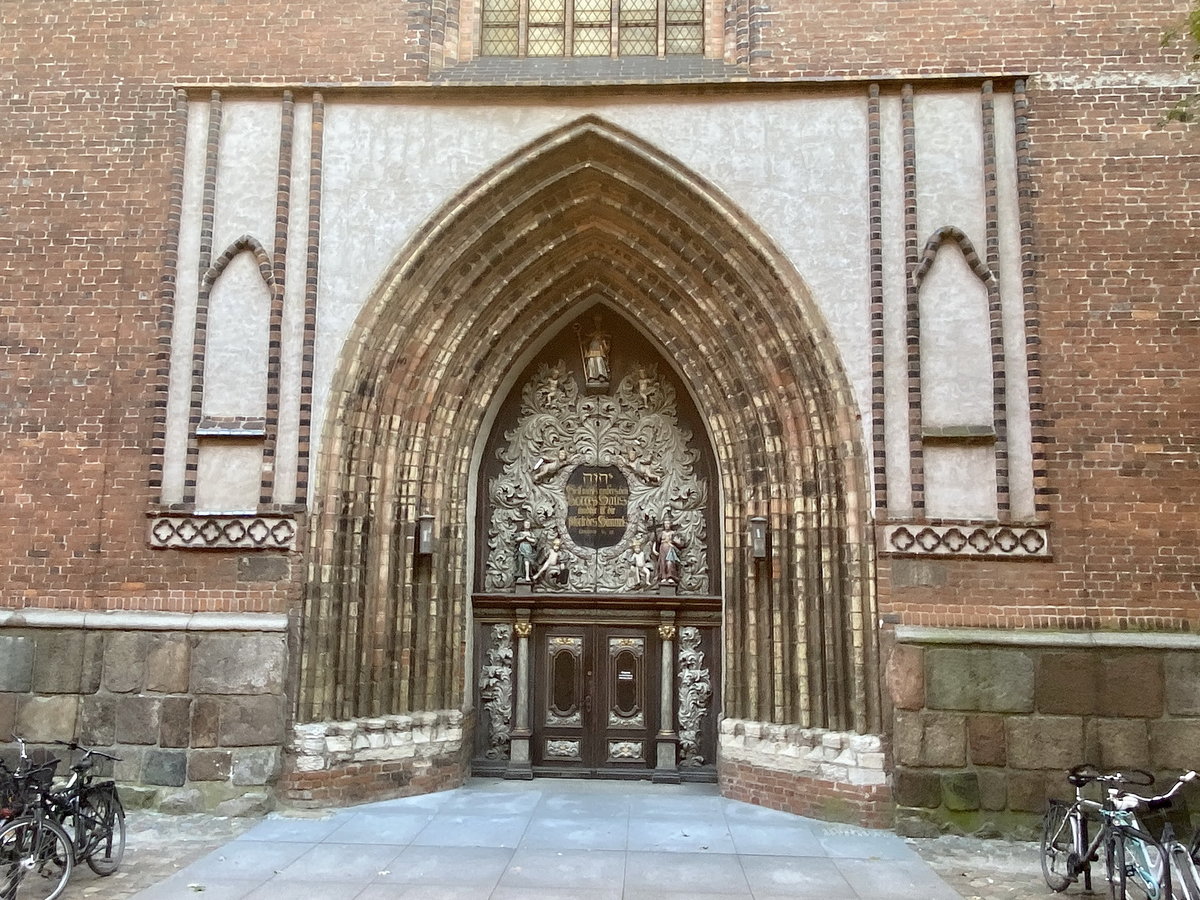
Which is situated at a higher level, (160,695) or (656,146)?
(656,146)

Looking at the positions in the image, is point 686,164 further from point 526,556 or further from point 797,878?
point 797,878

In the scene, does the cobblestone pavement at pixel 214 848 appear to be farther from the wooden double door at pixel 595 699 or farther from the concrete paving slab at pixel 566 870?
the wooden double door at pixel 595 699

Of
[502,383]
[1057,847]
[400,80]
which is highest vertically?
[400,80]

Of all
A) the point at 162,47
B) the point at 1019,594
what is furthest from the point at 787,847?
the point at 162,47

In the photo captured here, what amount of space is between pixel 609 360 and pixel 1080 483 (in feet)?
15.0

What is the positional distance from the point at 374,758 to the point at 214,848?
1.61 meters

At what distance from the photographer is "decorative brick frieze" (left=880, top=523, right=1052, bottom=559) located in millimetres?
7723

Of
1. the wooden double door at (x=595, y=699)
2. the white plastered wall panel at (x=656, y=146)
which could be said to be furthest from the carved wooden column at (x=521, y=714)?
the white plastered wall panel at (x=656, y=146)

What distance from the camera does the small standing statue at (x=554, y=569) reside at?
9.51 metres

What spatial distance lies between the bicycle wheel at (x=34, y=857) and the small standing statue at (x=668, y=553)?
5.47 m

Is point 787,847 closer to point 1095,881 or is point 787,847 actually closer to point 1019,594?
point 1095,881

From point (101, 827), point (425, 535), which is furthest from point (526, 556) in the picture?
point (101, 827)

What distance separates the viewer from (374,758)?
27.1ft

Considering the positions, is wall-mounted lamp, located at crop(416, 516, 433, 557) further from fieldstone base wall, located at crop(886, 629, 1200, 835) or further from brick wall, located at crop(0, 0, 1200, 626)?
fieldstone base wall, located at crop(886, 629, 1200, 835)
